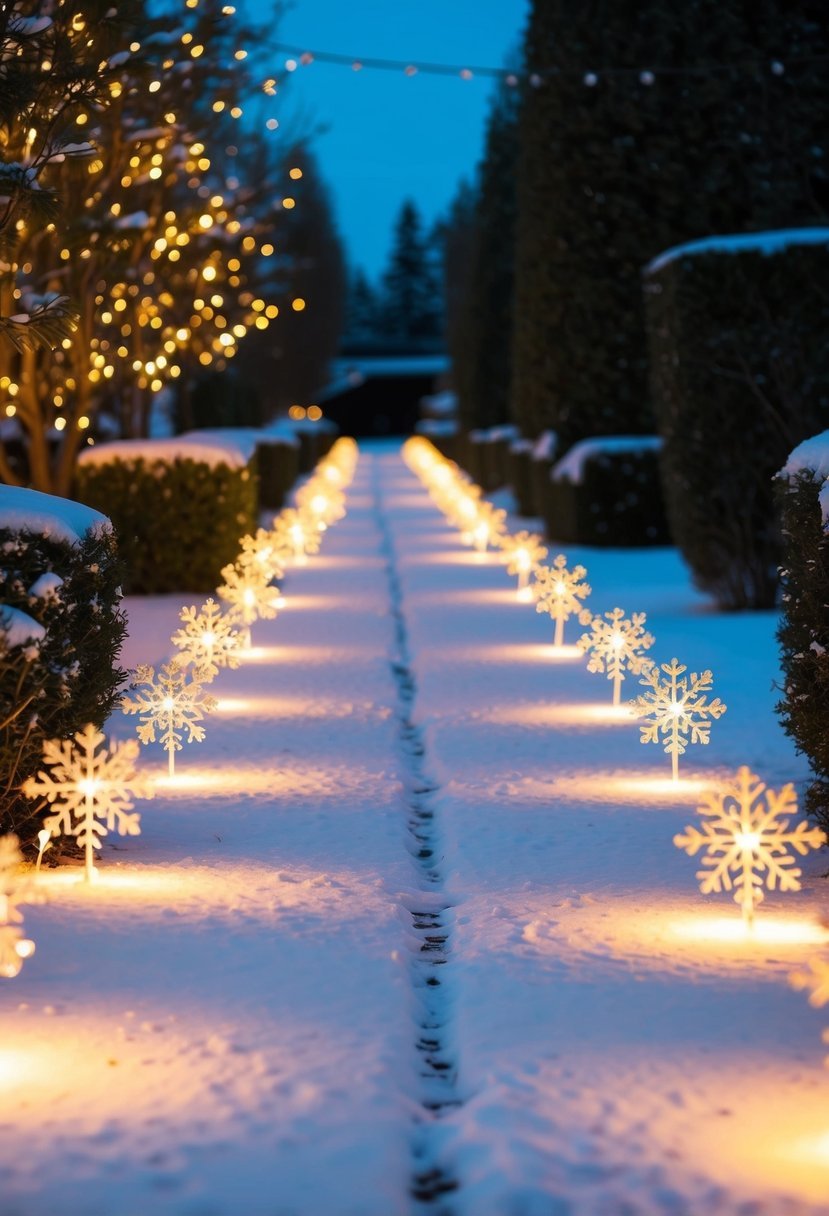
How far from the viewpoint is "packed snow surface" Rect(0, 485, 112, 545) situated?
661cm

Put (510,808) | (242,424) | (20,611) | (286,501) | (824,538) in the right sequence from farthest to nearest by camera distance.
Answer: (242,424)
(286,501)
(510,808)
(824,538)
(20,611)

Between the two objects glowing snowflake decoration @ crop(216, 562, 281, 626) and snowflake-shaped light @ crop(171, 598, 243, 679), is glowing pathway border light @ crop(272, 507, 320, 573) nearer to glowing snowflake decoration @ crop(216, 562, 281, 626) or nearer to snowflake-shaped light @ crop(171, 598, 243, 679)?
glowing snowflake decoration @ crop(216, 562, 281, 626)

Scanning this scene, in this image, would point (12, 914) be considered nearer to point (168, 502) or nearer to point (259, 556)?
point (259, 556)

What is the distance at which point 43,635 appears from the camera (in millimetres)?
6418

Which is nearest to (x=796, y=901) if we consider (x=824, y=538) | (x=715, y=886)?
(x=715, y=886)

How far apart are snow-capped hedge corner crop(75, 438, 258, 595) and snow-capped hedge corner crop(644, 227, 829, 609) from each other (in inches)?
184

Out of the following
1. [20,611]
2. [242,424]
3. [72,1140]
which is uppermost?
[242,424]

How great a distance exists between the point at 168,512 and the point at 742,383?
577 centimetres

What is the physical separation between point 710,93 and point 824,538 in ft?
46.0

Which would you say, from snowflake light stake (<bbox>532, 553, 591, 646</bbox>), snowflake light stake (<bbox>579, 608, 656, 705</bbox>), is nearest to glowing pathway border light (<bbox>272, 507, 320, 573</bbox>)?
snowflake light stake (<bbox>532, 553, 591, 646</bbox>)

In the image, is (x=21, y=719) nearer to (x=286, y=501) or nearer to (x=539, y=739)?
(x=539, y=739)

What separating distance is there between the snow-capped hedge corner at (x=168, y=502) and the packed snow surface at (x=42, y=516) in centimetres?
965

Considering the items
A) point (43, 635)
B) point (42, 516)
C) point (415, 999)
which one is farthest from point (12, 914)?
point (42, 516)

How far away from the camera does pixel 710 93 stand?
1964 centimetres
